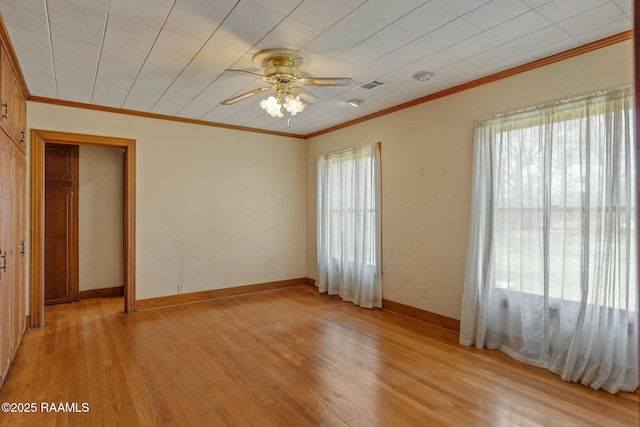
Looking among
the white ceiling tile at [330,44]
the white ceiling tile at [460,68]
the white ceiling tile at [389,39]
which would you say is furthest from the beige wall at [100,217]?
the white ceiling tile at [460,68]

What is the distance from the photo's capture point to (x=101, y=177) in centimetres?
575

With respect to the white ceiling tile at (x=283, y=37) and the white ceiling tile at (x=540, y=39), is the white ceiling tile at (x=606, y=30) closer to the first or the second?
the white ceiling tile at (x=283, y=37)

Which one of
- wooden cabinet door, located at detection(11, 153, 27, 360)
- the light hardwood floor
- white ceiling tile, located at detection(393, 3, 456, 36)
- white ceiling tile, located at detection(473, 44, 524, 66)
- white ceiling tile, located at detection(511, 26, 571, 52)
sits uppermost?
white ceiling tile, located at detection(473, 44, 524, 66)

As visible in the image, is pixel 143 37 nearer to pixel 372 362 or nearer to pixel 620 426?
pixel 372 362

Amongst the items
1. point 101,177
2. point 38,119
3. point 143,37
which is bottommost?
point 101,177

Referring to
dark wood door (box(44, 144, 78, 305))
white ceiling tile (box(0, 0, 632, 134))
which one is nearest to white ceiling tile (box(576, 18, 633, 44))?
white ceiling tile (box(0, 0, 632, 134))

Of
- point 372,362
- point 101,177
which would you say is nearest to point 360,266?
point 372,362

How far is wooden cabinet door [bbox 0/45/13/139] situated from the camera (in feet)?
8.78

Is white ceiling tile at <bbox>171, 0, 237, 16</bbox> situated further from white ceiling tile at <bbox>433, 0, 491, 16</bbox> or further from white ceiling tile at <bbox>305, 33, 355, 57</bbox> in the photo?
white ceiling tile at <bbox>433, 0, 491, 16</bbox>

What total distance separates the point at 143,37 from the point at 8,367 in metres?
2.86

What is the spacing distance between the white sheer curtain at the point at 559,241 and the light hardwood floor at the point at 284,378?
26cm

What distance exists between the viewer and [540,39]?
2.76 meters

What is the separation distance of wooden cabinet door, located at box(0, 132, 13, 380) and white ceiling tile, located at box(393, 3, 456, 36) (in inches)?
124

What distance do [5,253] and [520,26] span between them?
14.1 ft
